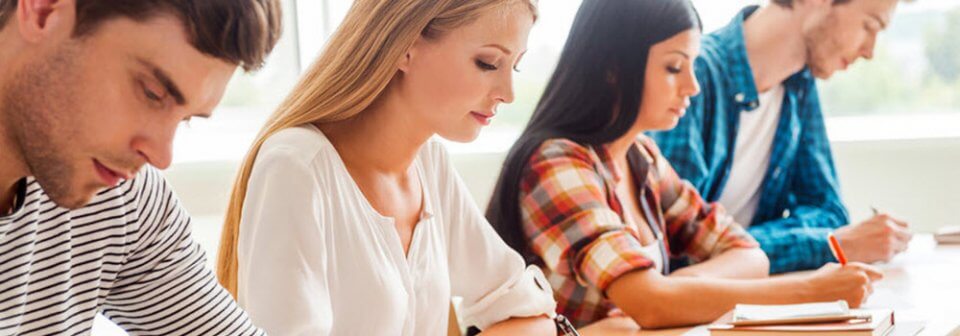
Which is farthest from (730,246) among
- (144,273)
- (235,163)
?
(235,163)

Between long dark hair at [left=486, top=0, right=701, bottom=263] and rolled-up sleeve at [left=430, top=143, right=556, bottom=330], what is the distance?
0.38 metres

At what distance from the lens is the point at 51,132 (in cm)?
114

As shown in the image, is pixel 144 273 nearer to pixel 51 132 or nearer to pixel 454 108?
pixel 51 132

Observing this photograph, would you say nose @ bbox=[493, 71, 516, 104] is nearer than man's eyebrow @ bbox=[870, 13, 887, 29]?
Yes

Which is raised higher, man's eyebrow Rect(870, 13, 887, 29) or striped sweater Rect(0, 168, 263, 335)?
man's eyebrow Rect(870, 13, 887, 29)

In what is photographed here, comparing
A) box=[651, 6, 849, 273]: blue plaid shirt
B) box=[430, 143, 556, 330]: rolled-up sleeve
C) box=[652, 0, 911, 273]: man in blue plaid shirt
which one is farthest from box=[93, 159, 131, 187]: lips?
box=[652, 0, 911, 273]: man in blue plaid shirt

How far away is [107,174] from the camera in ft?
3.81

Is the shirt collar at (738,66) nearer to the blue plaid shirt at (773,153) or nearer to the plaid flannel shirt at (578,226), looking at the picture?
the blue plaid shirt at (773,153)

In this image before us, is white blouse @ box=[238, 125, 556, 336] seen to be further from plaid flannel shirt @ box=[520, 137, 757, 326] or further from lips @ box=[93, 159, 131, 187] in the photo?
lips @ box=[93, 159, 131, 187]

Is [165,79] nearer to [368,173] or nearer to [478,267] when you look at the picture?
[368,173]

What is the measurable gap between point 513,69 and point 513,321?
1.27ft

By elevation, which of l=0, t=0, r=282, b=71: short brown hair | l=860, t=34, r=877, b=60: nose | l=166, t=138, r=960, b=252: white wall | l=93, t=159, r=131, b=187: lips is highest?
l=0, t=0, r=282, b=71: short brown hair

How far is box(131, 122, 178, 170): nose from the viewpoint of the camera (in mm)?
1146

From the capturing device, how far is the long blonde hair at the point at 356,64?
1.73 meters
